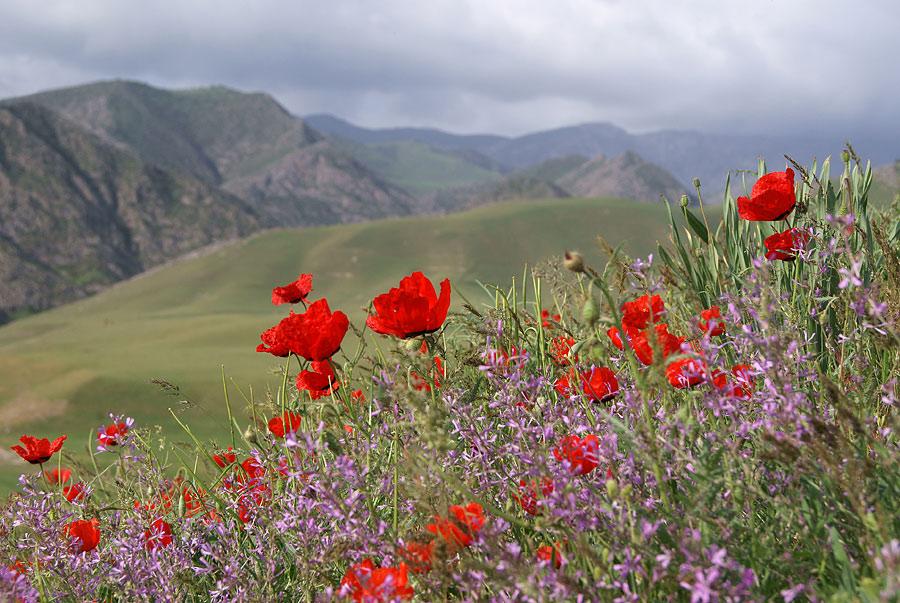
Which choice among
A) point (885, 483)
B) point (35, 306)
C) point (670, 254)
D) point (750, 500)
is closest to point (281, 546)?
point (750, 500)

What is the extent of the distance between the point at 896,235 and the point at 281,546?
3.36 metres

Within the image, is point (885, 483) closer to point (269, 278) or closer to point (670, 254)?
point (670, 254)

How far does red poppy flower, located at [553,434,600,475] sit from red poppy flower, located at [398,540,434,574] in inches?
13.4

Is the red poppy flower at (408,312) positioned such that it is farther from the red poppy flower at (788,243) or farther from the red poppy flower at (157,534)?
the red poppy flower at (788,243)

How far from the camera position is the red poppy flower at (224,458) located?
2.95 metres

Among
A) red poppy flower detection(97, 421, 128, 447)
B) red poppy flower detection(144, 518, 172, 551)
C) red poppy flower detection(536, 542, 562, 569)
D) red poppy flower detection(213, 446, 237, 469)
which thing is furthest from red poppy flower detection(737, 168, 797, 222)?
red poppy flower detection(97, 421, 128, 447)

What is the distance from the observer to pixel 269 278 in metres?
60.4

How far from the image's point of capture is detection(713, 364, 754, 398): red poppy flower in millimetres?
1667

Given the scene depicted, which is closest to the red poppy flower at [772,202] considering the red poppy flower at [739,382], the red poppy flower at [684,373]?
the red poppy flower at [739,382]

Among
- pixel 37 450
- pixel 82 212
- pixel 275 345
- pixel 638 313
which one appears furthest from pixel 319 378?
pixel 82 212

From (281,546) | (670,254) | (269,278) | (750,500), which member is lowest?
(269,278)

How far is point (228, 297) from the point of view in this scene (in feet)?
178

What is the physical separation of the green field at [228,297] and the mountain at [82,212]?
54595mm

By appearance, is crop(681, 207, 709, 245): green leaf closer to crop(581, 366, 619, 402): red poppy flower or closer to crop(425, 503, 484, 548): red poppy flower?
crop(581, 366, 619, 402): red poppy flower
